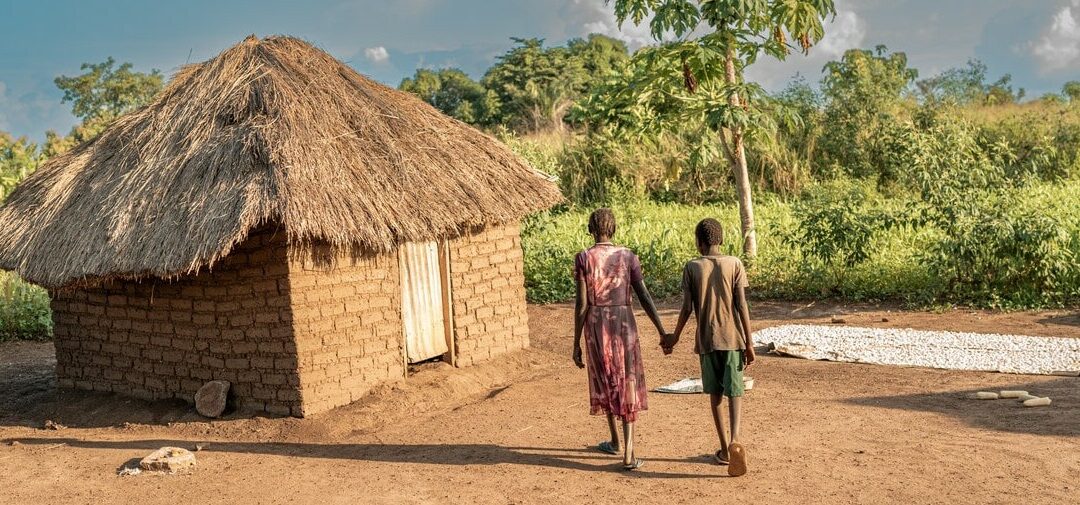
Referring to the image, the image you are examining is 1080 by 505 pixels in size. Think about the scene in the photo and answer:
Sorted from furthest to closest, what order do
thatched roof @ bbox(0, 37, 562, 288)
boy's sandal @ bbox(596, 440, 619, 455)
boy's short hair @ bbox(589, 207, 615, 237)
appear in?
thatched roof @ bbox(0, 37, 562, 288)
boy's sandal @ bbox(596, 440, 619, 455)
boy's short hair @ bbox(589, 207, 615, 237)

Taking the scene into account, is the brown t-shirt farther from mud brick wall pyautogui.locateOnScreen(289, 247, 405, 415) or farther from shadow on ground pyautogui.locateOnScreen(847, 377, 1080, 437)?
mud brick wall pyautogui.locateOnScreen(289, 247, 405, 415)

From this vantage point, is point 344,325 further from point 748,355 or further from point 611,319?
point 748,355

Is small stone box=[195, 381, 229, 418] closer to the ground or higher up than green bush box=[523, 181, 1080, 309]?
closer to the ground

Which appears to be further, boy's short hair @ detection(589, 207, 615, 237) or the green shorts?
boy's short hair @ detection(589, 207, 615, 237)

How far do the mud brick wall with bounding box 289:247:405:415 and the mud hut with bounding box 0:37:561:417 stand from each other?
0.04ft

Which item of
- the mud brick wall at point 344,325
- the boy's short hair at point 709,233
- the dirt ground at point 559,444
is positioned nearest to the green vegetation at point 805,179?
the dirt ground at point 559,444

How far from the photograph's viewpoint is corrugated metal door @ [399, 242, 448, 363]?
8.51 m

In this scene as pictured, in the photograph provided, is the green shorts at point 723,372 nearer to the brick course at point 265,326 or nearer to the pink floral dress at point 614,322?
the pink floral dress at point 614,322

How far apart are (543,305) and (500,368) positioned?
366 cm

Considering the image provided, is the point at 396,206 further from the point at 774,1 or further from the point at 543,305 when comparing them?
the point at 774,1

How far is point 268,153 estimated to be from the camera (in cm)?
733

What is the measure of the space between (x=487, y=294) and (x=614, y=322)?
3.48 m

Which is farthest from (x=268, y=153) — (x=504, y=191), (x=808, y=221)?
(x=808, y=221)

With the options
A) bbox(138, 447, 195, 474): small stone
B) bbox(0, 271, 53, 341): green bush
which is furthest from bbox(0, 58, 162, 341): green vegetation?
bbox(138, 447, 195, 474): small stone
